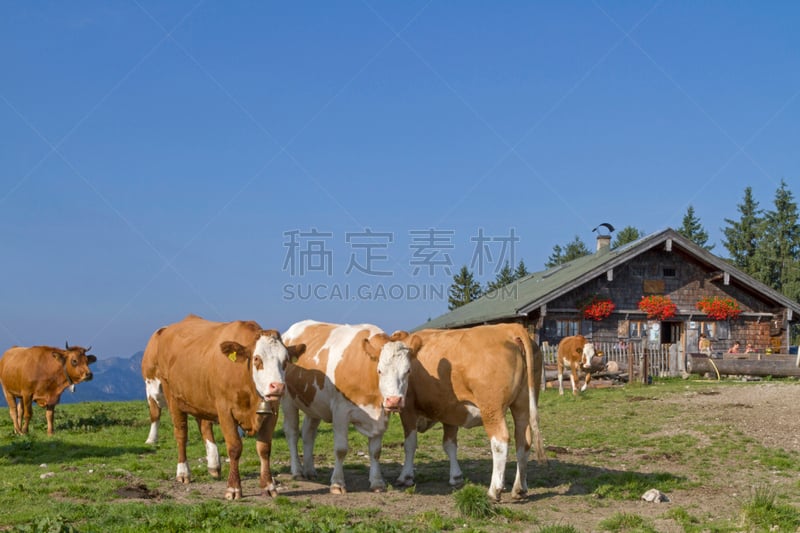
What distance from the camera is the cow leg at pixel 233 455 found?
9356 mm

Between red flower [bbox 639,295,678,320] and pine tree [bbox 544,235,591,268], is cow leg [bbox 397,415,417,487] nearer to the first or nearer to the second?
red flower [bbox 639,295,678,320]

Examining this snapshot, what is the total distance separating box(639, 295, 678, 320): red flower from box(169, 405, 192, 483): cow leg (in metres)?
26.6

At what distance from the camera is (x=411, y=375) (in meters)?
10.4

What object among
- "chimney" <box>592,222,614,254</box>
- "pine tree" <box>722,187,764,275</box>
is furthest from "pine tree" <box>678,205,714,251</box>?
"chimney" <box>592,222,614,254</box>

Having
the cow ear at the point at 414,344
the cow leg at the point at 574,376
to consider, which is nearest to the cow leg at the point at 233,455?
the cow ear at the point at 414,344

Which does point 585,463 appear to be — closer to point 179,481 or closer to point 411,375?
point 411,375

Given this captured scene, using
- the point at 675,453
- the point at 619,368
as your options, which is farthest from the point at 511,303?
the point at 675,453

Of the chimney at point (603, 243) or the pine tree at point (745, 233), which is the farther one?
the pine tree at point (745, 233)

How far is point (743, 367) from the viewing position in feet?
95.8

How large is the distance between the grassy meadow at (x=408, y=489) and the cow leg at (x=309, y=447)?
0.99 ft

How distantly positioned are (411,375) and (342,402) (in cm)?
101

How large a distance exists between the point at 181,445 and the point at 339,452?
2.45 metres

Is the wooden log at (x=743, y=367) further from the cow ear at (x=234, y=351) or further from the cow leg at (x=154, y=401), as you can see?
the cow ear at (x=234, y=351)

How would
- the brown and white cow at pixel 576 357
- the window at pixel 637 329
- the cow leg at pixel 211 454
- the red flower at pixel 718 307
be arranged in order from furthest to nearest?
1. the red flower at pixel 718 307
2. the window at pixel 637 329
3. the brown and white cow at pixel 576 357
4. the cow leg at pixel 211 454
